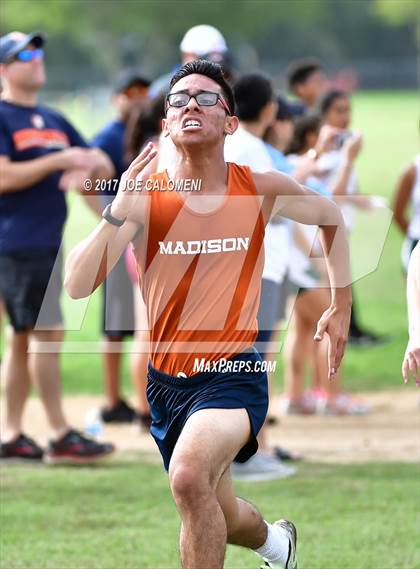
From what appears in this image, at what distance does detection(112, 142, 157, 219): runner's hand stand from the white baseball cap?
432 cm

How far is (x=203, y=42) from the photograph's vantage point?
9133mm

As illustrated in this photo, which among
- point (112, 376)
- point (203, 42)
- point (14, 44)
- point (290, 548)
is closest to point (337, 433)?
point (112, 376)

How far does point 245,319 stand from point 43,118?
3835mm

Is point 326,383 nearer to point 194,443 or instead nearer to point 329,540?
point 329,540

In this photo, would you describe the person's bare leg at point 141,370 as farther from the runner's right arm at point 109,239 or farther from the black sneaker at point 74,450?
the runner's right arm at point 109,239

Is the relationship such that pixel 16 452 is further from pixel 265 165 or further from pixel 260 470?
pixel 265 165

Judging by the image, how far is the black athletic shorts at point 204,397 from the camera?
201 inches

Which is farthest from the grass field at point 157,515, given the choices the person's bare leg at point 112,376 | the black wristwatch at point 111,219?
the black wristwatch at point 111,219

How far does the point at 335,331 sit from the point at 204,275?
0.66 m

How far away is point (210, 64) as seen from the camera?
550 centimetres

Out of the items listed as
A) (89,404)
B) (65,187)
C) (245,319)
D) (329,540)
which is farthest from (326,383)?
(245,319)

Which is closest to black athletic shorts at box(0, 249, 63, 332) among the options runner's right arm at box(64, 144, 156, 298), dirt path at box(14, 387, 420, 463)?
dirt path at box(14, 387, 420, 463)

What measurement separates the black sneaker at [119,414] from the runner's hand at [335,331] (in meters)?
4.60

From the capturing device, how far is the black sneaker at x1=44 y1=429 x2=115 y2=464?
8414 mm
